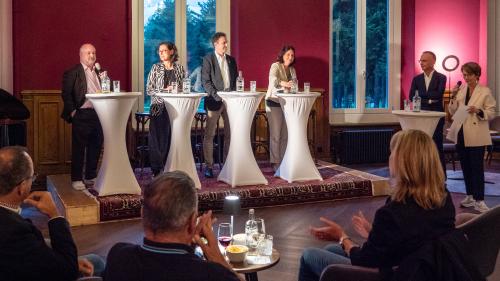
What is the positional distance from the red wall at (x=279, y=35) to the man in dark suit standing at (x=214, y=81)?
1467 millimetres

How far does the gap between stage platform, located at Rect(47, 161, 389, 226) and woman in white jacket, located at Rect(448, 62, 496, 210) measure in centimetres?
108

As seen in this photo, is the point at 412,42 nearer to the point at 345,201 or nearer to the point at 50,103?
the point at 345,201

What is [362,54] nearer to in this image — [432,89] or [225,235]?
[432,89]

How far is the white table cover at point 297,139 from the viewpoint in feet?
20.5

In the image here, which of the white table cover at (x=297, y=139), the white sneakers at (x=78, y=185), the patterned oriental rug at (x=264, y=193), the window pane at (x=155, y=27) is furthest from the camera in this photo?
the window pane at (x=155, y=27)

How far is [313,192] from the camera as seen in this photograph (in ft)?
20.2

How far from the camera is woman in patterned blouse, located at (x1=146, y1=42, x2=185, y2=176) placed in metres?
6.00

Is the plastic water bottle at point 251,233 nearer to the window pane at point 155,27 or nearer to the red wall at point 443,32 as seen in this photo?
the window pane at point 155,27

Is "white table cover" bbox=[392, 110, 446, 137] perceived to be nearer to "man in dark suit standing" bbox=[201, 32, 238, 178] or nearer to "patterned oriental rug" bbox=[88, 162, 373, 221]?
"patterned oriental rug" bbox=[88, 162, 373, 221]

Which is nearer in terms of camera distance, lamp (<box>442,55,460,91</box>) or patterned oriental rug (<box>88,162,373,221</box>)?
patterned oriental rug (<box>88,162,373,221</box>)

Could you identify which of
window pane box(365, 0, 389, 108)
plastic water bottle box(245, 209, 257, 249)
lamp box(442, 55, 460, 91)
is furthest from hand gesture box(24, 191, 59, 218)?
lamp box(442, 55, 460, 91)

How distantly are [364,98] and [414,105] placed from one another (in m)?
3.13

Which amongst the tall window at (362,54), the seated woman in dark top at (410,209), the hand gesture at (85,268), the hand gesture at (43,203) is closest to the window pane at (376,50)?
the tall window at (362,54)

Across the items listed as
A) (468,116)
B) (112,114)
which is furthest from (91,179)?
(468,116)
